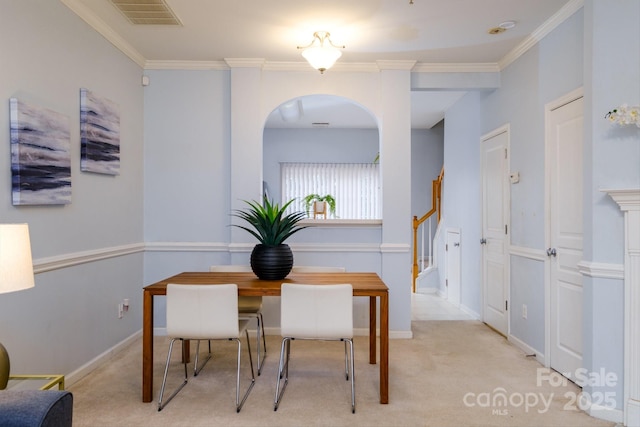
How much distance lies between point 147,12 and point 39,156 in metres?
1.36

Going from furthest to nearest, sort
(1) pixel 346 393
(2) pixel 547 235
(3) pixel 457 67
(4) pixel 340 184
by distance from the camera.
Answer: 1. (4) pixel 340 184
2. (3) pixel 457 67
3. (2) pixel 547 235
4. (1) pixel 346 393

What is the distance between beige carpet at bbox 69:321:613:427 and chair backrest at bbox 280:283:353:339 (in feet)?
1.60

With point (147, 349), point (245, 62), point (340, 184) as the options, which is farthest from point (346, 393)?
point (340, 184)

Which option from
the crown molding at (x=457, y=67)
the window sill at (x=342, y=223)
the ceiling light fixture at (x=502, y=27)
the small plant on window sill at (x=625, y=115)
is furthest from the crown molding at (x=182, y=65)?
the small plant on window sill at (x=625, y=115)

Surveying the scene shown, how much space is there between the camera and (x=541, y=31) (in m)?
3.43

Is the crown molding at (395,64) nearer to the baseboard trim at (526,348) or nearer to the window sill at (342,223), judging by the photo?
the window sill at (342,223)

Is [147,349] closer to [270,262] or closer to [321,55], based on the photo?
[270,262]

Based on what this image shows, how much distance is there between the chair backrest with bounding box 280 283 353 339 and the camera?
254 cm

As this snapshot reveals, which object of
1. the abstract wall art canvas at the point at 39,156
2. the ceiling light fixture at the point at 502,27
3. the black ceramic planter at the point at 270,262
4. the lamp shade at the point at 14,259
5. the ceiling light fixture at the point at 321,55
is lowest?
the black ceramic planter at the point at 270,262

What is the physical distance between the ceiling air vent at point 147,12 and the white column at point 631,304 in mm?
3187

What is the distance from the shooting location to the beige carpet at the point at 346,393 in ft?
8.09

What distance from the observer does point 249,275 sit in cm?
327

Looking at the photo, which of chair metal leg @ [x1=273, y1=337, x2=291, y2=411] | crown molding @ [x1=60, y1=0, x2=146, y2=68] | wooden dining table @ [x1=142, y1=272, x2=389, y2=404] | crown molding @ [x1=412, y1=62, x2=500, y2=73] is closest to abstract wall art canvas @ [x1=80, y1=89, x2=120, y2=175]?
crown molding @ [x1=60, y1=0, x2=146, y2=68]

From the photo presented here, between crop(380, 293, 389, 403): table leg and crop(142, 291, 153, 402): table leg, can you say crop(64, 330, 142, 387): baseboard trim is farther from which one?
crop(380, 293, 389, 403): table leg
